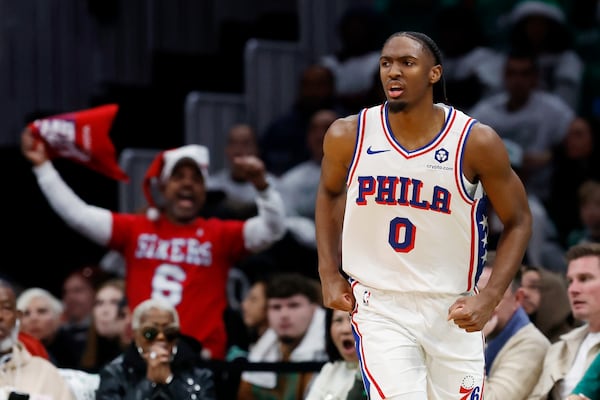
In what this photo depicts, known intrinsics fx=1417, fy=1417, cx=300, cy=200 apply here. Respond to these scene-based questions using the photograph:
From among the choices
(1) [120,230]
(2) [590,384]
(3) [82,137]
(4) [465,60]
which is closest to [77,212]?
(1) [120,230]

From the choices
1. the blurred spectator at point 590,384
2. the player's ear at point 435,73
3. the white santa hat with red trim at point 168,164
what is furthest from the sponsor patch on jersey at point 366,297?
the white santa hat with red trim at point 168,164

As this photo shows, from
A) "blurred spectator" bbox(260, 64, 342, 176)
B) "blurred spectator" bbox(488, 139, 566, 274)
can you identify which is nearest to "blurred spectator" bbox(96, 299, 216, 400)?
"blurred spectator" bbox(488, 139, 566, 274)

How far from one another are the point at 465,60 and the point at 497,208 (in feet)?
19.3

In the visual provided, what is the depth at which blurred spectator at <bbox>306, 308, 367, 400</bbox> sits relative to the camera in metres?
6.78

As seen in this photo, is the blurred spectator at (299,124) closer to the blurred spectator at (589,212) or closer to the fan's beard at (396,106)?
the blurred spectator at (589,212)

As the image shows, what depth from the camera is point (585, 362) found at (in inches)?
255

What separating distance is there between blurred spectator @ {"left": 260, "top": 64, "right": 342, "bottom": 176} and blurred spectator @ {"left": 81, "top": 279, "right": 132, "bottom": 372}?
7.51 ft

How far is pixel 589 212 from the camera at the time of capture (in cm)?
907

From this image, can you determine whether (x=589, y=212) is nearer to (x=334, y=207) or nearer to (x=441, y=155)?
(x=334, y=207)

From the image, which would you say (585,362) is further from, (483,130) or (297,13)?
(297,13)

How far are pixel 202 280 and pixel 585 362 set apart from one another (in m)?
2.49

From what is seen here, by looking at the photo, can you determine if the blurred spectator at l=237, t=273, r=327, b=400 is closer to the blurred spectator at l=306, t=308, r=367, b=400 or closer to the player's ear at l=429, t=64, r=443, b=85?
the blurred spectator at l=306, t=308, r=367, b=400

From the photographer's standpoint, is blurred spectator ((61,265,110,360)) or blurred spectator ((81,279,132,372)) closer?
blurred spectator ((81,279,132,372))

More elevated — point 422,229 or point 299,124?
point 299,124
